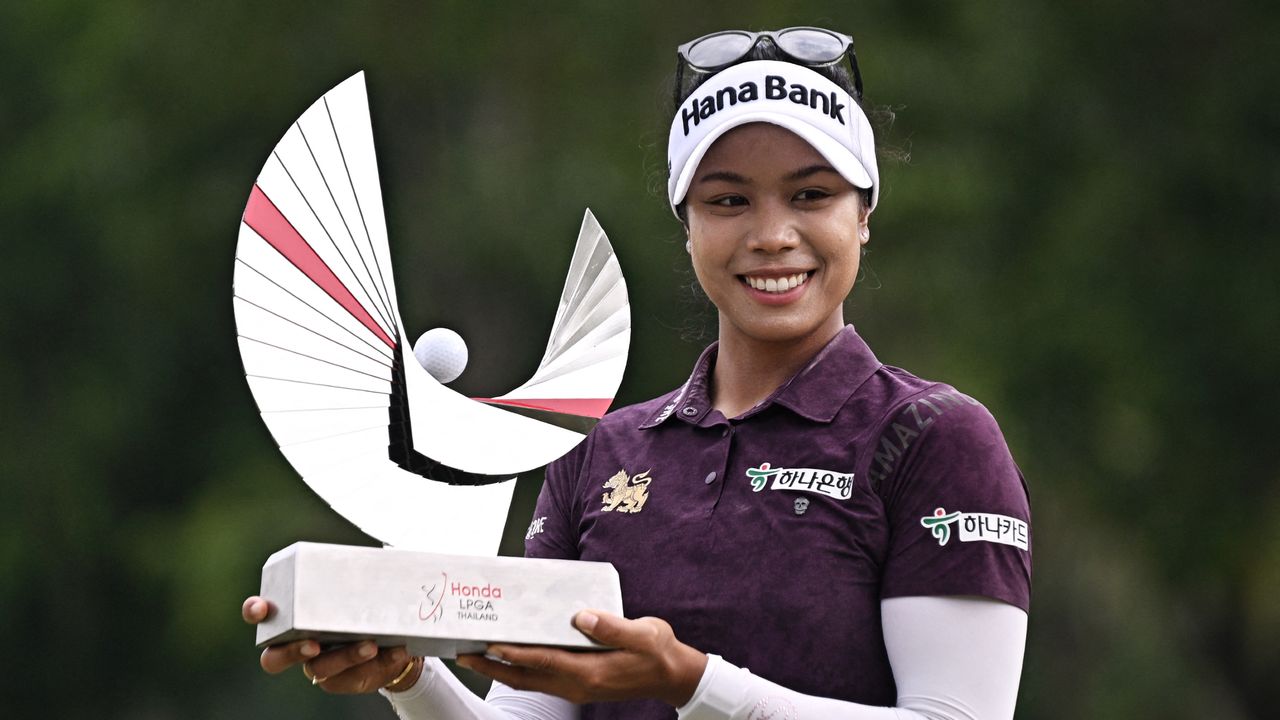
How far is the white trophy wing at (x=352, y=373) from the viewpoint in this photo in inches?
102

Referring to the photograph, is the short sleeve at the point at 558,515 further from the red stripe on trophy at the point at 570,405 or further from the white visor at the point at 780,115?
the white visor at the point at 780,115

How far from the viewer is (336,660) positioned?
2.40 metres

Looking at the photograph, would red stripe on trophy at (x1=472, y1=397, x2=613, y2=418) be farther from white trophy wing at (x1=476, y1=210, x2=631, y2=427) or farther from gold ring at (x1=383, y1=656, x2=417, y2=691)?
gold ring at (x1=383, y1=656, x2=417, y2=691)

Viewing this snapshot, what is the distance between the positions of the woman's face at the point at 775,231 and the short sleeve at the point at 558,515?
1.19 feet

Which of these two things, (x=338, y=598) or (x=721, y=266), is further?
(x=721, y=266)

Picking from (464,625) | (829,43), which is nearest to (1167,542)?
(829,43)

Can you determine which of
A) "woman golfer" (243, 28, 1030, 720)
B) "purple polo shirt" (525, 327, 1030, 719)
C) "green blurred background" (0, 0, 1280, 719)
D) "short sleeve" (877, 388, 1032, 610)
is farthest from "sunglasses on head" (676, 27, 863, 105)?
"green blurred background" (0, 0, 1280, 719)

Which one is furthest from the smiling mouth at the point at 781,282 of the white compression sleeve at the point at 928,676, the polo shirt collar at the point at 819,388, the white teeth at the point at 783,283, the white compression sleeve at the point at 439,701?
the white compression sleeve at the point at 439,701

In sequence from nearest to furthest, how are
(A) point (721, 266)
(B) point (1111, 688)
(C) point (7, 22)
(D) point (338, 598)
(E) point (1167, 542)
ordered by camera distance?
(D) point (338, 598), (A) point (721, 266), (B) point (1111, 688), (E) point (1167, 542), (C) point (7, 22)

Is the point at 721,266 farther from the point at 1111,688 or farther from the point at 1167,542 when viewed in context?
the point at 1167,542

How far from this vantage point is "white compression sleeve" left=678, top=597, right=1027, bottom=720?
2.47 meters

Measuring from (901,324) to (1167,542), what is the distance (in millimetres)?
1615

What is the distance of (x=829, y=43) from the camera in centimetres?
296

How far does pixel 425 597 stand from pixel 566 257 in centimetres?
666
